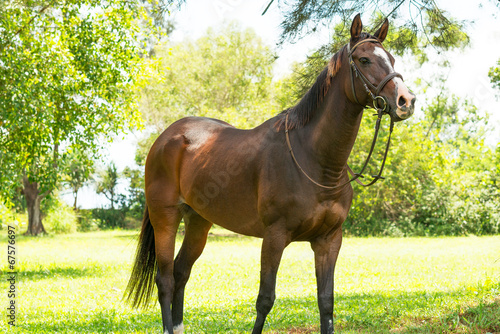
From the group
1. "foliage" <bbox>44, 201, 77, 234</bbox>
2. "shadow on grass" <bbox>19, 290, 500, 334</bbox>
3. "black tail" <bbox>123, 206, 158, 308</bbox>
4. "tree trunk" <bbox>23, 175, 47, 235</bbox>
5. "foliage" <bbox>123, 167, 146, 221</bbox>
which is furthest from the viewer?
"foliage" <bbox>123, 167, 146, 221</bbox>

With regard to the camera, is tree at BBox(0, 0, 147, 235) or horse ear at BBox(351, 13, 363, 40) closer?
horse ear at BBox(351, 13, 363, 40)

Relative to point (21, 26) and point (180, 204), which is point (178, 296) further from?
point (21, 26)

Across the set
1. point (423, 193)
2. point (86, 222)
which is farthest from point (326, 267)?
point (86, 222)

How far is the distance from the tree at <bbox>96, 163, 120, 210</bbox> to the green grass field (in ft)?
37.5

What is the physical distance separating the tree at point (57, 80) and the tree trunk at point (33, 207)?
12588 millimetres

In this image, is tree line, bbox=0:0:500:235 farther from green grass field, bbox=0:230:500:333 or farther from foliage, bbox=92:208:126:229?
foliage, bbox=92:208:126:229

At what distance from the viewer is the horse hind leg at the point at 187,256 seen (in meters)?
4.61

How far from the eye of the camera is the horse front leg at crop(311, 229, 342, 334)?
11.8ft

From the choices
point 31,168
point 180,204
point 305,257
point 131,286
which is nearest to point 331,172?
point 180,204

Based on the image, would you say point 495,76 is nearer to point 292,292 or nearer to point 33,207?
point 292,292

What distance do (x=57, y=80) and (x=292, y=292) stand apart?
5.04 metres

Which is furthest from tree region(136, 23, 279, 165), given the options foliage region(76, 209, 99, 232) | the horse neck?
the horse neck

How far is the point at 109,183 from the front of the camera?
1044 inches

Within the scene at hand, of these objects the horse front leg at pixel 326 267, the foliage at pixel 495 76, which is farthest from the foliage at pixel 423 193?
the horse front leg at pixel 326 267
